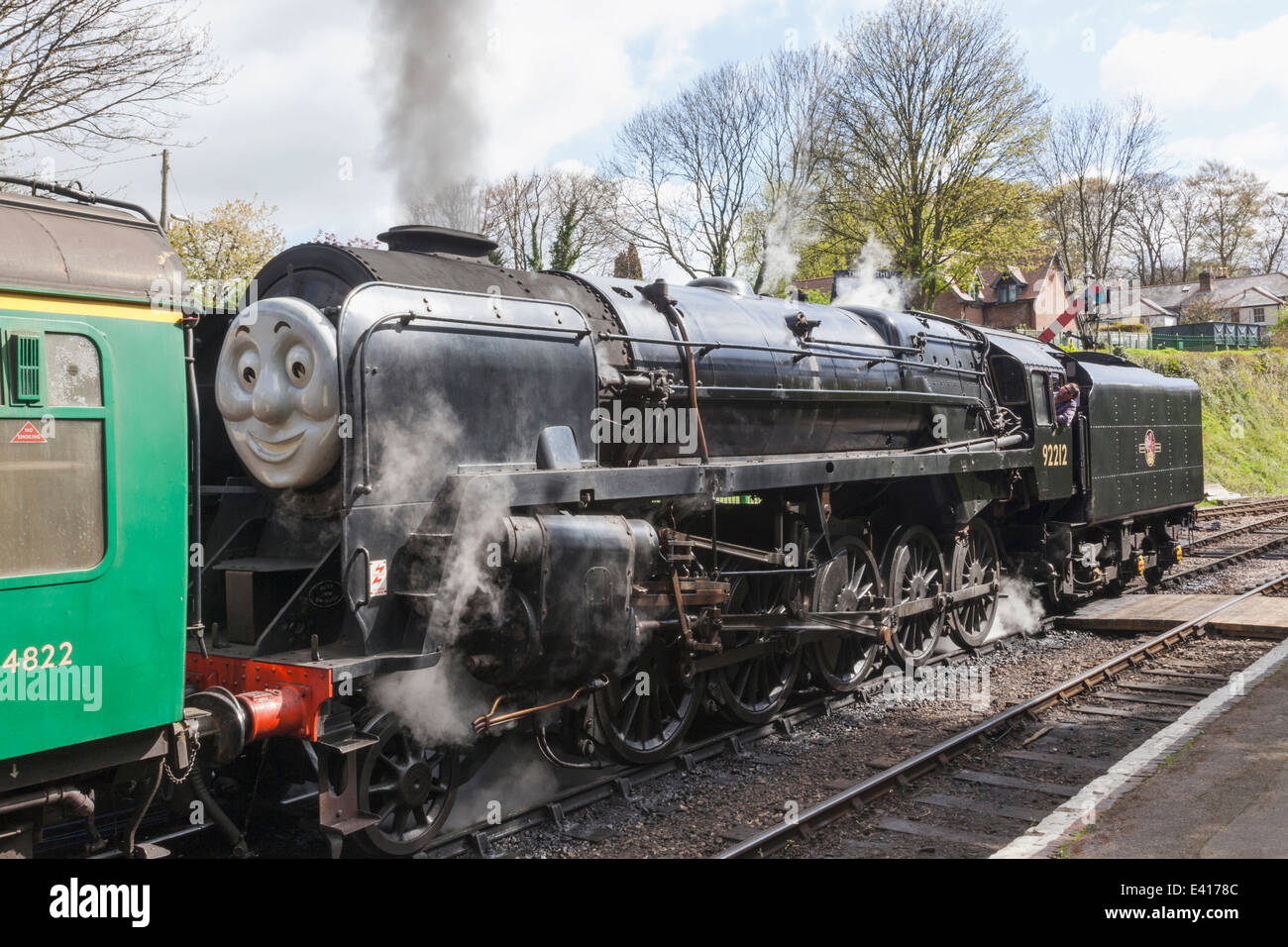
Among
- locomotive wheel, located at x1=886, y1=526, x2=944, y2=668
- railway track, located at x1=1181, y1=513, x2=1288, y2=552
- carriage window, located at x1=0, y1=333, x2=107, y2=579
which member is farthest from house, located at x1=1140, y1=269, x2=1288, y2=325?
carriage window, located at x1=0, y1=333, x2=107, y2=579

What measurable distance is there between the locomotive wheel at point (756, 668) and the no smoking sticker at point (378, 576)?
280 cm

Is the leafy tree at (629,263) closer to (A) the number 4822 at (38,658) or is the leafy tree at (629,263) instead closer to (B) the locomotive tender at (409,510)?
(B) the locomotive tender at (409,510)

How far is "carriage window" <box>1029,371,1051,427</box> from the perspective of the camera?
33.8 ft

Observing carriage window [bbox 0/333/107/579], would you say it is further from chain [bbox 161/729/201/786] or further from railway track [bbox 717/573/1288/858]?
railway track [bbox 717/573/1288/858]

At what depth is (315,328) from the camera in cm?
451

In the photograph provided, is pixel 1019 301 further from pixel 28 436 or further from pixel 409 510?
pixel 28 436

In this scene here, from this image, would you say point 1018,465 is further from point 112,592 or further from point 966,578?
point 112,592

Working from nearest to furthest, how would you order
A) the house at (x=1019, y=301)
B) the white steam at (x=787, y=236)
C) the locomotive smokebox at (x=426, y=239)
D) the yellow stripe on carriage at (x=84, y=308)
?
the yellow stripe on carriage at (x=84, y=308)
the locomotive smokebox at (x=426, y=239)
the white steam at (x=787, y=236)
the house at (x=1019, y=301)

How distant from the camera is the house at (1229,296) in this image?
6250cm

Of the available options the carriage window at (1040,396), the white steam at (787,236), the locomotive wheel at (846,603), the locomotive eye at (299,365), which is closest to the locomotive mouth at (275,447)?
the locomotive eye at (299,365)

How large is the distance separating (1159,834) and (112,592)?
189 inches

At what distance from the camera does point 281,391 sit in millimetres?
4637
